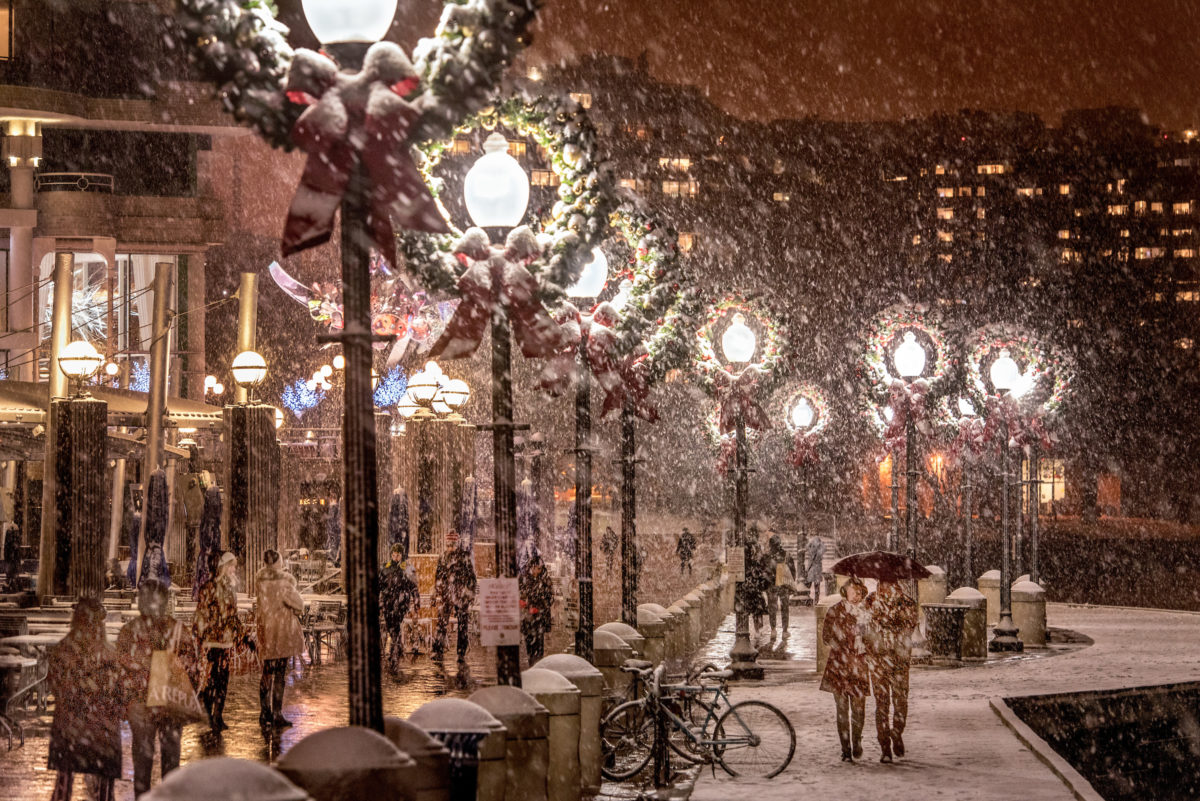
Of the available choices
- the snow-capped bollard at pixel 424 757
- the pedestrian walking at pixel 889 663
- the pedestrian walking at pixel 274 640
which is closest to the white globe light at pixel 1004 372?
the pedestrian walking at pixel 889 663

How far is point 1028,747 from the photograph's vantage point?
602 inches

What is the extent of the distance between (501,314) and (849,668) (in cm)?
550

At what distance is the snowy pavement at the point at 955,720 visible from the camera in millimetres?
13125

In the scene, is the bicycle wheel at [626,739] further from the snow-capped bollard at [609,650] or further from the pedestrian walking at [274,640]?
the pedestrian walking at [274,640]

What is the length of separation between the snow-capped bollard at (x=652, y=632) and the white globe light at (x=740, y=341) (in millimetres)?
4777

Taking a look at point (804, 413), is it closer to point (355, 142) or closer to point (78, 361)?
point (78, 361)

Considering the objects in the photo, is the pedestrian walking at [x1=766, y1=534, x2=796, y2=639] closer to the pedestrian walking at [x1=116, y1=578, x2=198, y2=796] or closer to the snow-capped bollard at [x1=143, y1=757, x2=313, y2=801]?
the pedestrian walking at [x1=116, y1=578, x2=198, y2=796]

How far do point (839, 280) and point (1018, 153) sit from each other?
195 ft

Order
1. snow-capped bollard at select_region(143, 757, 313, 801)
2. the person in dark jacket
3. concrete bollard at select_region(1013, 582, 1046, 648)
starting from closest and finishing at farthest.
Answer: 1. snow-capped bollard at select_region(143, 757, 313, 801)
2. the person in dark jacket
3. concrete bollard at select_region(1013, 582, 1046, 648)

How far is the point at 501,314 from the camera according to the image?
11.4 metres

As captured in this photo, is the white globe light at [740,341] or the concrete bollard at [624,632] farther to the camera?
the white globe light at [740,341]

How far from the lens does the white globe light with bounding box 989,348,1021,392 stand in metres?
27.4

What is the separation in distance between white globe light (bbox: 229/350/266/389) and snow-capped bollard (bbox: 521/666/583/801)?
1153 cm

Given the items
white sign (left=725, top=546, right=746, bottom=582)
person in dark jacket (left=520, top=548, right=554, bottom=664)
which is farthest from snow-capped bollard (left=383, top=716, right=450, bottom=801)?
white sign (left=725, top=546, right=746, bottom=582)
